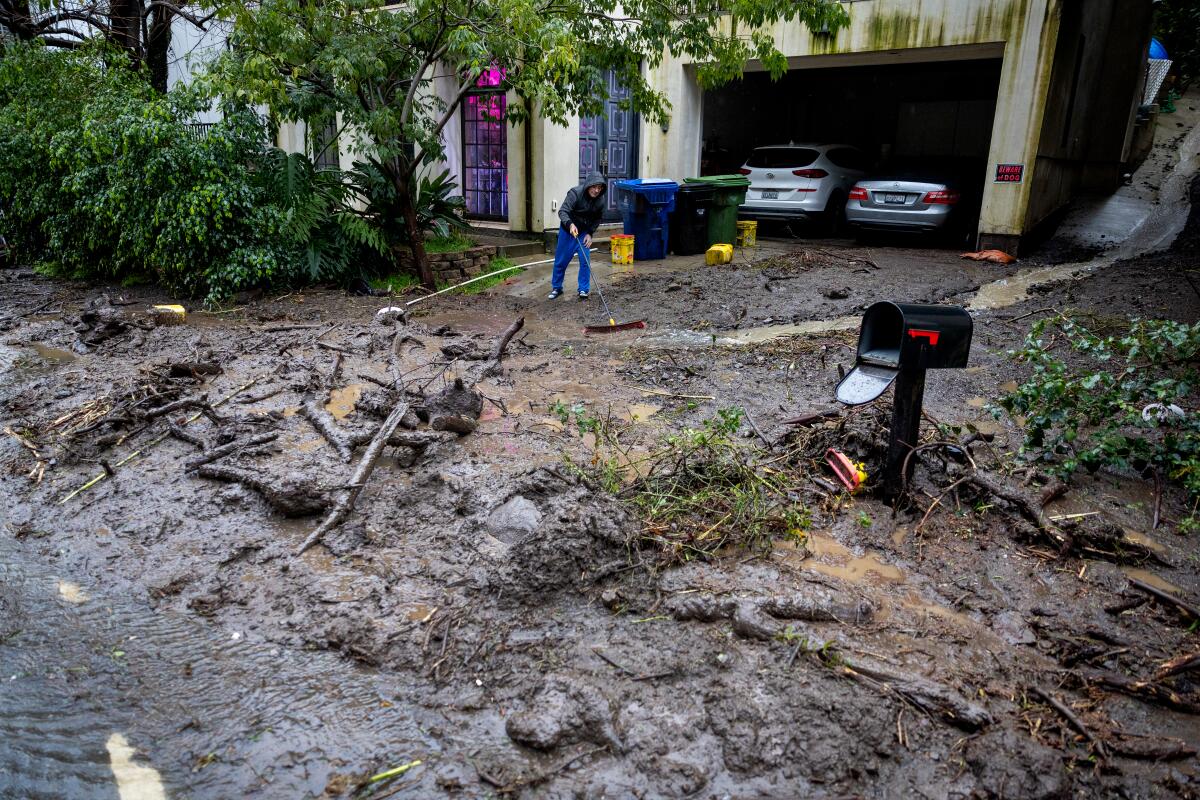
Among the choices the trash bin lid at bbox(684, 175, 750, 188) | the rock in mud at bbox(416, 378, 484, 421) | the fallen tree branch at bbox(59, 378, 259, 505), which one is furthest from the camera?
the trash bin lid at bbox(684, 175, 750, 188)

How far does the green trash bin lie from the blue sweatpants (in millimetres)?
3502

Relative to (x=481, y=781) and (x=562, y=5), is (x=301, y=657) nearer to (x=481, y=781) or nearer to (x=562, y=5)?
(x=481, y=781)

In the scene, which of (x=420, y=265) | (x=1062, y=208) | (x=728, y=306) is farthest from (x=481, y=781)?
(x=1062, y=208)

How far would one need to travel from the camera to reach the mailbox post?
13.2ft

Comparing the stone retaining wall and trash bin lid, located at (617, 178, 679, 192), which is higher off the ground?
trash bin lid, located at (617, 178, 679, 192)

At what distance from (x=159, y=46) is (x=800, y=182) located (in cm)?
1150

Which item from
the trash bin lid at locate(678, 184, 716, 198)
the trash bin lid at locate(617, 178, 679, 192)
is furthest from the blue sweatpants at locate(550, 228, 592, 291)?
the trash bin lid at locate(678, 184, 716, 198)

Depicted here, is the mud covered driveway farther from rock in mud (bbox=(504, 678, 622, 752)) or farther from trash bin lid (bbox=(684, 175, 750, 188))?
trash bin lid (bbox=(684, 175, 750, 188))

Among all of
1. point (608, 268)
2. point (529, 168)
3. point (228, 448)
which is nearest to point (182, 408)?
point (228, 448)

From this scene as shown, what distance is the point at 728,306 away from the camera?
994cm

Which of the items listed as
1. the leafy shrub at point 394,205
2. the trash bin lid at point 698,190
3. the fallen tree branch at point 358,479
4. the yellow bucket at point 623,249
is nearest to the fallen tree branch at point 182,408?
the fallen tree branch at point 358,479

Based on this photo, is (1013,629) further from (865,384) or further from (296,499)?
(296,499)

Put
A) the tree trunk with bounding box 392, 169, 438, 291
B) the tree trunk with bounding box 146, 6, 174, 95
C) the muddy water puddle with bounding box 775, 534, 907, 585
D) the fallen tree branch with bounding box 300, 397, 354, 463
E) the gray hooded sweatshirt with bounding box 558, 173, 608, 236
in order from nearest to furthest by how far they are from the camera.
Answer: the muddy water puddle with bounding box 775, 534, 907, 585 < the fallen tree branch with bounding box 300, 397, 354, 463 < the gray hooded sweatshirt with bounding box 558, 173, 608, 236 < the tree trunk with bounding box 392, 169, 438, 291 < the tree trunk with bounding box 146, 6, 174, 95

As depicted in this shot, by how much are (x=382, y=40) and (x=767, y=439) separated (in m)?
6.81
